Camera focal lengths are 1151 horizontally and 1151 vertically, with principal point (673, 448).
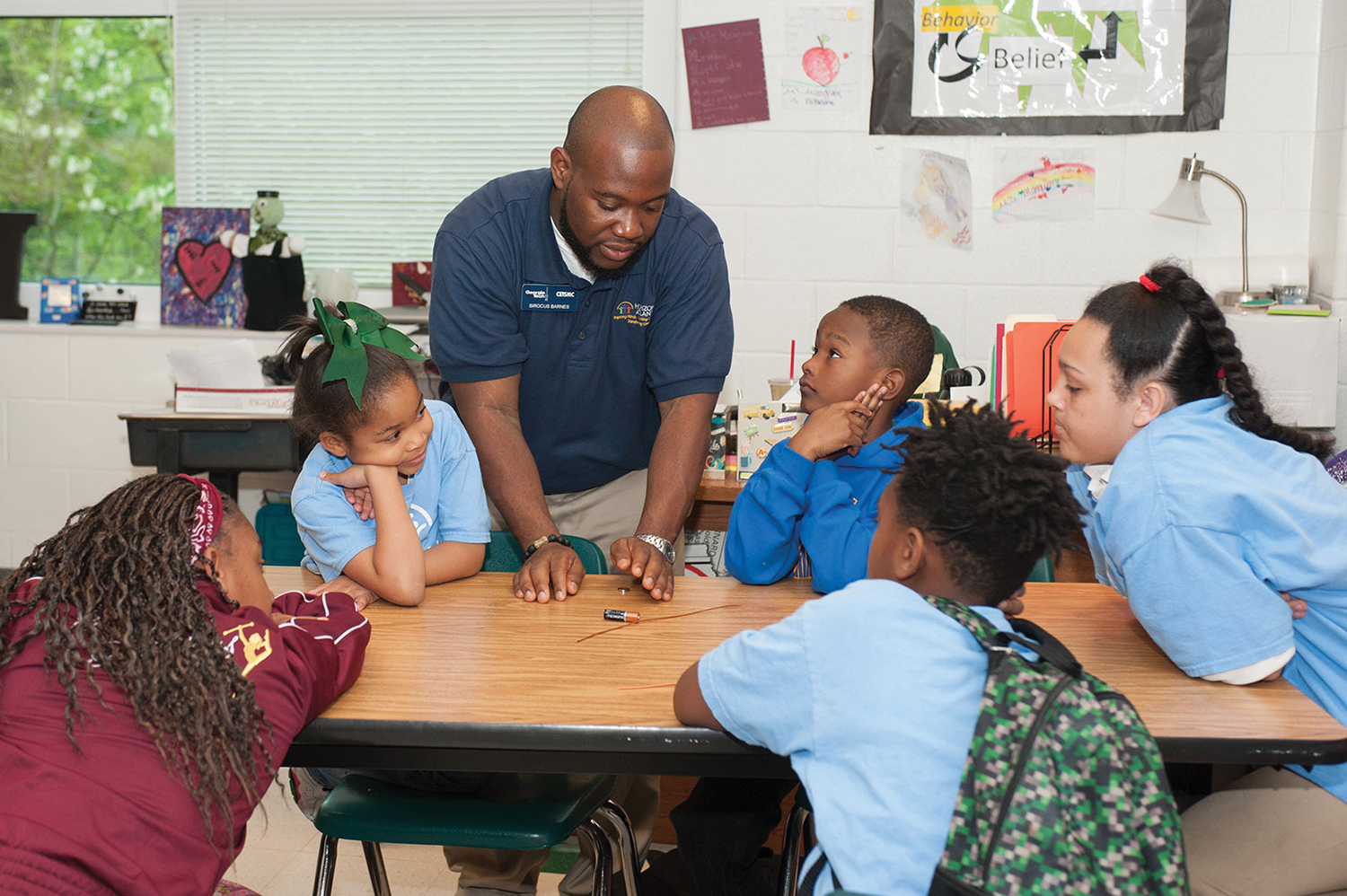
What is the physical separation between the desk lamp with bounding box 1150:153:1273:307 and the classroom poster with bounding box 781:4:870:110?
3.23ft

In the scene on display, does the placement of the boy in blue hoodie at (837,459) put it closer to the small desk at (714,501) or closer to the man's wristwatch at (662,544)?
the man's wristwatch at (662,544)

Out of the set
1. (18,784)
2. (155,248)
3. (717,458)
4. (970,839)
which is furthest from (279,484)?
(970,839)

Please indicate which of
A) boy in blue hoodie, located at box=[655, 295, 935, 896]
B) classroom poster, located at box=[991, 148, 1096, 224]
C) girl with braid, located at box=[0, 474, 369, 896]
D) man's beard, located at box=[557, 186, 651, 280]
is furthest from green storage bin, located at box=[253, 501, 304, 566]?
classroom poster, located at box=[991, 148, 1096, 224]

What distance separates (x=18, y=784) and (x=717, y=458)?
84.4 inches

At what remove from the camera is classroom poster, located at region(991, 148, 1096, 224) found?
3564 millimetres

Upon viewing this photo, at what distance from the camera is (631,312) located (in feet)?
7.48

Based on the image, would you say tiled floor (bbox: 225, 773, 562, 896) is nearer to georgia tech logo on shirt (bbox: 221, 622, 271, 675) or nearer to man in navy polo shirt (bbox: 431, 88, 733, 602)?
man in navy polo shirt (bbox: 431, 88, 733, 602)

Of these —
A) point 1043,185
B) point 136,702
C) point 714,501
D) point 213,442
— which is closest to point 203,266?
point 213,442

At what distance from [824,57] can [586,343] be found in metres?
1.76

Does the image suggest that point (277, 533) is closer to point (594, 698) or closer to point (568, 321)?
point (568, 321)

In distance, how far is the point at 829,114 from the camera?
3609mm

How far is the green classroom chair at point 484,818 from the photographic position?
1.67 meters

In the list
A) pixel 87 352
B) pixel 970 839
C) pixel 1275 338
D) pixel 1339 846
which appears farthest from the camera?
pixel 87 352

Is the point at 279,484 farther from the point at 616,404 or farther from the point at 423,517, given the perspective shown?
the point at 423,517
